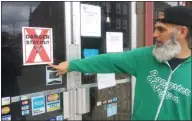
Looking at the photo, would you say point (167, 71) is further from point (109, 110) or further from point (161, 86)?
point (109, 110)

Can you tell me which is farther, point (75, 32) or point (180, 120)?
point (75, 32)

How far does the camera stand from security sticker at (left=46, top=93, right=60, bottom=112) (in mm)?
2760

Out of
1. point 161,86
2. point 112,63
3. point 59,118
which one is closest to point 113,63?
point 112,63

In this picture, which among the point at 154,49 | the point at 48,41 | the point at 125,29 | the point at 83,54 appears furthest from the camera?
the point at 125,29

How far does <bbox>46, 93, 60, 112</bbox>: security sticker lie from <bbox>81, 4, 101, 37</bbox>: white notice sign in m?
0.68

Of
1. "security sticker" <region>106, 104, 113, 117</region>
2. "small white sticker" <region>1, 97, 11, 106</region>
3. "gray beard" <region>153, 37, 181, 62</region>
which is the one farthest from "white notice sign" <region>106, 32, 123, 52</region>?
"small white sticker" <region>1, 97, 11, 106</region>

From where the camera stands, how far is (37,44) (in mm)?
2605

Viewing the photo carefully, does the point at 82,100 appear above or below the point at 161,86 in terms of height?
below

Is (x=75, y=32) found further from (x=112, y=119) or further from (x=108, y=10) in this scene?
(x=112, y=119)

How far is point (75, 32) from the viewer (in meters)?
2.84

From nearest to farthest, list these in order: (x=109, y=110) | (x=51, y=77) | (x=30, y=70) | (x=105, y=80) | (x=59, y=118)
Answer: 1. (x=30, y=70)
2. (x=51, y=77)
3. (x=59, y=118)
4. (x=105, y=80)
5. (x=109, y=110)

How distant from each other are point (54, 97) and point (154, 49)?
1.10 metres

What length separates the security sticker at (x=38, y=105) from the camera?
8.66 feet

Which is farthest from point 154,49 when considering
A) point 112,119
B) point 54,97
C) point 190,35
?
point 112,119
